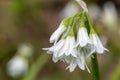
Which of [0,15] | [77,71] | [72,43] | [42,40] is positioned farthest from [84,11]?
[0,15]

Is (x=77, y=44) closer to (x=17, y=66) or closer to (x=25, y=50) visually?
(x=25, y=50)

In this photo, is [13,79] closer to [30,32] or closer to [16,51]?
[16,51]

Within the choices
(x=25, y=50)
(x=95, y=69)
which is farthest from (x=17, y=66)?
(x=95, y=69)

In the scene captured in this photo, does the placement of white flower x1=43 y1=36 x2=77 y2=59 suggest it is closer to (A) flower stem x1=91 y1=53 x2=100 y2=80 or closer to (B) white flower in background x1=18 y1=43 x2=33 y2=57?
(A) flower stem x1=91 y1=53 x2=100 y2=80

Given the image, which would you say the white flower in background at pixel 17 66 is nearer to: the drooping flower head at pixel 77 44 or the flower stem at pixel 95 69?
the drooping flower head at pixel 77 44

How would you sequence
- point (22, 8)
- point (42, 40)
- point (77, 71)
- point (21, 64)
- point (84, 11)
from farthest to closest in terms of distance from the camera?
point (42, 40) < point (22, 8) < point (21, 64) < point (77, 71) < point (84, 11)

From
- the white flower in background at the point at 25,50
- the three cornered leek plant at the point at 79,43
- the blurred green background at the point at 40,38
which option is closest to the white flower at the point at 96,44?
the three cornered leek plant at the point at 79,43
